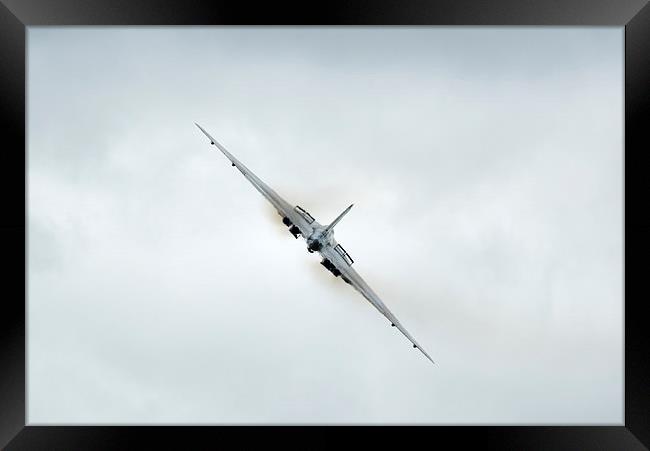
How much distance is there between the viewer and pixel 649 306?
37000mm

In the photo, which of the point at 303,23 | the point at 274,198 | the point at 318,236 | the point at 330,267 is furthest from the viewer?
the point at 330,267

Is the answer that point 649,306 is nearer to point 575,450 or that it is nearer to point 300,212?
point 575,450

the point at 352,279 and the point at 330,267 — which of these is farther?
the point at 352,279

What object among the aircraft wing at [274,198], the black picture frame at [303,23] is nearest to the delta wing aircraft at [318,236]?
the aircraft wing at [274,198]

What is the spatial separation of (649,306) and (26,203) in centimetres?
4706

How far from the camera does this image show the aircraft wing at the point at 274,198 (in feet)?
158

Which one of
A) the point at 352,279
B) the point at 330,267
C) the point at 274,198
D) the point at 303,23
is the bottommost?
the point at 352,279

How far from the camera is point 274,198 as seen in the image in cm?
4931

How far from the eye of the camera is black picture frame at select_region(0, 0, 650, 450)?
35.0 m

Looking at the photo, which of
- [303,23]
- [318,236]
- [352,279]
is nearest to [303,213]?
[318,236]

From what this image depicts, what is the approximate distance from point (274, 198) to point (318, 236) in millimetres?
5776

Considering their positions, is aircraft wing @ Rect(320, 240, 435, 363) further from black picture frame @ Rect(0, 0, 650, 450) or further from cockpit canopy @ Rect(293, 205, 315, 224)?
black picture frame @ Rect(0, 0, 650, 450)

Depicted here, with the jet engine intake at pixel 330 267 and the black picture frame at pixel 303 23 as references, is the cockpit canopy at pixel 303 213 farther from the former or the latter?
the black picture frame at pixel 303 23

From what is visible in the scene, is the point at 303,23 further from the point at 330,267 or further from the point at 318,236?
the point at 330,267
